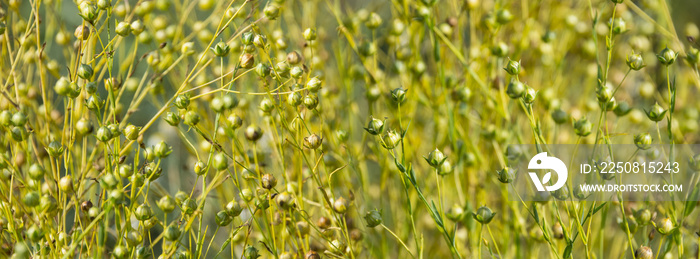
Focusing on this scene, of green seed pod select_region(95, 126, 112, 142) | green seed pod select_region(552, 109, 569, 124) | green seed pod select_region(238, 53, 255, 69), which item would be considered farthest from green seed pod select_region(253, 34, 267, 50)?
green seed pod select_region(552, 109, 569, 124)

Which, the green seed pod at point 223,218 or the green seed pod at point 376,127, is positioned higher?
the green seed pod at point 376,127

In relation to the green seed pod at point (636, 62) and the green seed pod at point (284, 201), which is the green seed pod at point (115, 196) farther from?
the green seed pod at point (636, 62)

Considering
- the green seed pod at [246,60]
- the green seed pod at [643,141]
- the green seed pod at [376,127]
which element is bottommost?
the green seed pod at [643,141]

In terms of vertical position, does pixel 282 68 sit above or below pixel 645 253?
above

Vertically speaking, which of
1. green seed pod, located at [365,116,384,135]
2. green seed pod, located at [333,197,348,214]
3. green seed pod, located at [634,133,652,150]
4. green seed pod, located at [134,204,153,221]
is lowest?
green seed pod, located at [333,197,348,214]

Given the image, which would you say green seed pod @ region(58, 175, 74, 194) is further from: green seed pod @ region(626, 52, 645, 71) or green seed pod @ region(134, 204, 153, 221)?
green seed pod @ region(626, 52, 645, 71)

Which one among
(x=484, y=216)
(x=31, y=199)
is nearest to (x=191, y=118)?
(x=31, y=199)

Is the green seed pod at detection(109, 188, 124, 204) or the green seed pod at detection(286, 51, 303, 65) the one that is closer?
the green seed pod at detection(109, 188, 124, 204)

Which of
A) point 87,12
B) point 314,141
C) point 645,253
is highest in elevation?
point 87,12

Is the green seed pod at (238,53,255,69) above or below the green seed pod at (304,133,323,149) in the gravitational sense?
above

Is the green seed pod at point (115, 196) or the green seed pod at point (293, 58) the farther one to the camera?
the green seed pod at point (293, 58)

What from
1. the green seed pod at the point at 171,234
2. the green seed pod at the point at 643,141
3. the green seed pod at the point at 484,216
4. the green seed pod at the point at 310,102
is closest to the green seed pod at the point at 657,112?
the green seed pod at the point at 643,141

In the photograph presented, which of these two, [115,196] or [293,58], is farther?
[293,58]

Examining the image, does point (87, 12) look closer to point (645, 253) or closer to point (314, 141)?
point (314, 141)
